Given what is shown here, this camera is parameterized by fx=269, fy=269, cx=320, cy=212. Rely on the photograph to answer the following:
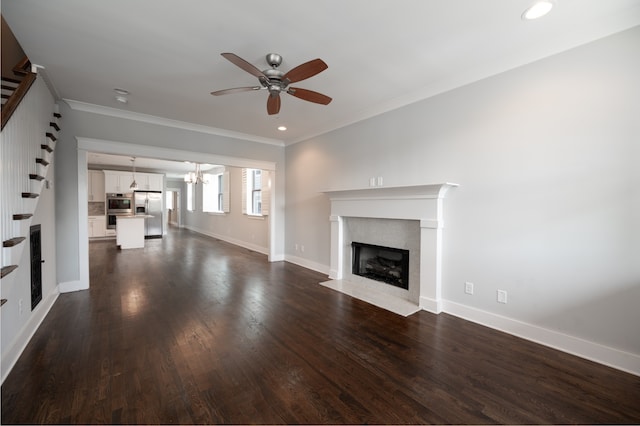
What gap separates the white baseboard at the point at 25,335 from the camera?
2.06 meters

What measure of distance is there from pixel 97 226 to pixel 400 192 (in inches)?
404

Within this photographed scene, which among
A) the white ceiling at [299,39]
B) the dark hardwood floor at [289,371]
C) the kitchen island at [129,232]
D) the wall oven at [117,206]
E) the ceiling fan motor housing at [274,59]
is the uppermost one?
the white ceiling at [299,39]

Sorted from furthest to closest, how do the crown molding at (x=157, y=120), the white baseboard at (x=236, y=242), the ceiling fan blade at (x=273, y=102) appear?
the white baseboard at (x=236, y=242) < the crown molding at (x=157, y=120) < the ceiling fan blade at (x=273, y=102)

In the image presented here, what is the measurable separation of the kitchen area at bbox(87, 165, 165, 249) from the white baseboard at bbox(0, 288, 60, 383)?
5.87 metres

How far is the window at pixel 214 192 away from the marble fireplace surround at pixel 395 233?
20.6ft

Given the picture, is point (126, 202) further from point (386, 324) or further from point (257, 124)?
point (386, 324)

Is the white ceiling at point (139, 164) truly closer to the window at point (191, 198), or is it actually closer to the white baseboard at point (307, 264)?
the window at point (191, 198)

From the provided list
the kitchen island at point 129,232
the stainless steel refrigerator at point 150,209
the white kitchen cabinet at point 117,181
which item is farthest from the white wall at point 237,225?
the white kitchen cabinet at point 117,181

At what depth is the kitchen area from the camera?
9086 millimetres

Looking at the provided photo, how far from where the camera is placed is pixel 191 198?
41.2 feet

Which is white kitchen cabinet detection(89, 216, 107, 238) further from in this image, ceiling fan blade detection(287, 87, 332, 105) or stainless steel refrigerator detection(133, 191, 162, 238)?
ceiling fan blade detection(287, 87, 332, 105)

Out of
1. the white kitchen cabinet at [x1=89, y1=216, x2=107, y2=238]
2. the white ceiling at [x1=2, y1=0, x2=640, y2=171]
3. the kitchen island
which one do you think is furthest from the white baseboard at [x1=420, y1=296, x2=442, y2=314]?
the white kitchen cabinet at [x1=89, y1=216, x2=107, y2=238]

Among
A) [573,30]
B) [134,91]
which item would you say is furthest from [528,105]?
[134,91]

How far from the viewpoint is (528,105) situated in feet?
8.71
